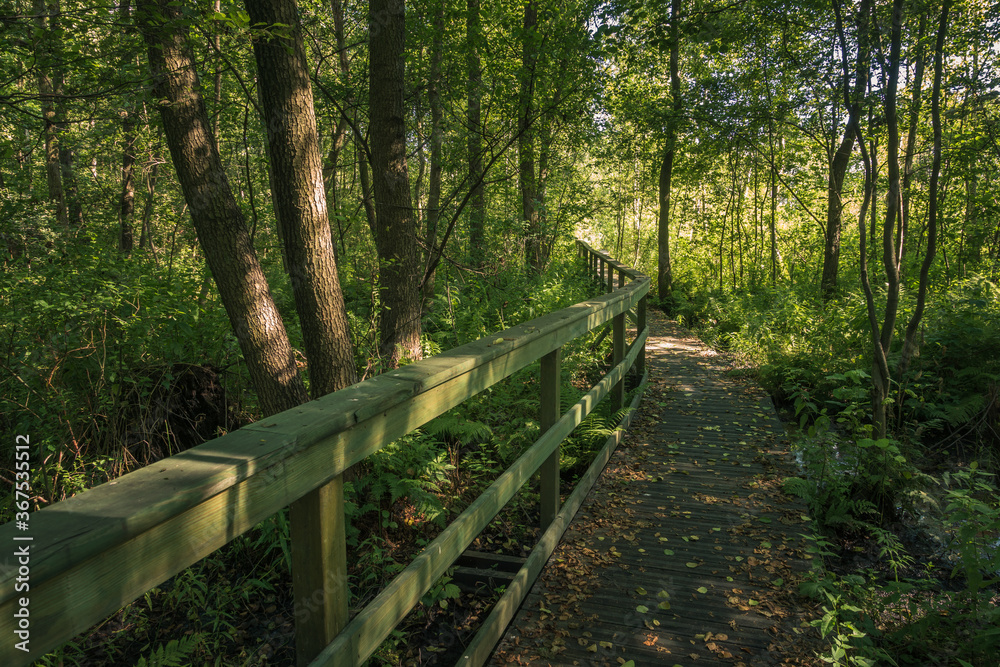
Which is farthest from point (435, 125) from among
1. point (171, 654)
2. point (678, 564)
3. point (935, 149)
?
point (171, 654)

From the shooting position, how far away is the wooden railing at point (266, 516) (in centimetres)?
97

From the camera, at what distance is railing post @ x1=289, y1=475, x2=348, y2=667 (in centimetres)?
160

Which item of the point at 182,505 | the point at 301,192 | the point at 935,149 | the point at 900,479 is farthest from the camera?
the point at 935,149

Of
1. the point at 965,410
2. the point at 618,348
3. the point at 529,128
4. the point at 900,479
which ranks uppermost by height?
the point at 529,128

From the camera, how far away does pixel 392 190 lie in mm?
5590

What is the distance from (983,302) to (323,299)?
7.47 meters

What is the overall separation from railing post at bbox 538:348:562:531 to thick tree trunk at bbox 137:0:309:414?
1.99 metres

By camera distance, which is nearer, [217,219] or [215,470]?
[215,470]

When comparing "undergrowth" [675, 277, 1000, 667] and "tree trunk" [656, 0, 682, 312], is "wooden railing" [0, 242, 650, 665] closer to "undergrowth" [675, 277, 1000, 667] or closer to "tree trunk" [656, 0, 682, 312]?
"undergrowth" [675, 277, 1000, 667]

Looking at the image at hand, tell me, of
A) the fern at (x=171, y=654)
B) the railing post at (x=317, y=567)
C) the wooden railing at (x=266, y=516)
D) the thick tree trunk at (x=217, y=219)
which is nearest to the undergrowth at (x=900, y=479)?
the wooden railing at (x=266, y=516)

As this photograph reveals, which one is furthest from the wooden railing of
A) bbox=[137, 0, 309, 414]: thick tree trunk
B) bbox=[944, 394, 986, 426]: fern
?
bbox=[944, 394, 986, 426]: fern

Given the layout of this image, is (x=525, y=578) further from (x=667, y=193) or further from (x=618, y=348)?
(x=667, y=193)

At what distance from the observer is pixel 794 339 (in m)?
8.45

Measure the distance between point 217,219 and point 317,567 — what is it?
133 inches
